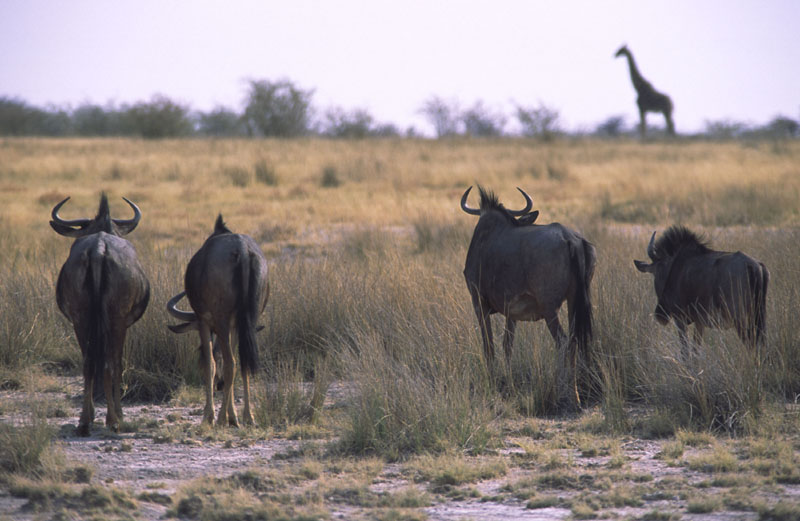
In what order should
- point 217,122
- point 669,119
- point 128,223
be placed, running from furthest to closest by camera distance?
1. point 217,122
2. point 669,119
3. point 128,223

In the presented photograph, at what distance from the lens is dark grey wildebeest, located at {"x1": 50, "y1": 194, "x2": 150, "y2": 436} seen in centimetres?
567

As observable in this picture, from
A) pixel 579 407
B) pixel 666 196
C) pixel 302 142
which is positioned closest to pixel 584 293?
pixel 579 407

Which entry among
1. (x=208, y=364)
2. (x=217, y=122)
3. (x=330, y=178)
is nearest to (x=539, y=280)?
(x=208, y=364)

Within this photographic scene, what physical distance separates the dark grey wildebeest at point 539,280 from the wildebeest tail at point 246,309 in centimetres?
177

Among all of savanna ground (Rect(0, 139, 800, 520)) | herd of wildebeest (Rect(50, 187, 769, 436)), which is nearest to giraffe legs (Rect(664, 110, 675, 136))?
savanna ground (Rect(0, 139, 800, 520))

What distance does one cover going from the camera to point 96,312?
566 centimetres

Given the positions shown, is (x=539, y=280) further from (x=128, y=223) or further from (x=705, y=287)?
(x=128, y=223)

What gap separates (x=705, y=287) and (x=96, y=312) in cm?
438

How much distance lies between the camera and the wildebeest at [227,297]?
5762 mm

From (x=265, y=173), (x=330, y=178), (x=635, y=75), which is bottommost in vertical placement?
(x=330, y=178)

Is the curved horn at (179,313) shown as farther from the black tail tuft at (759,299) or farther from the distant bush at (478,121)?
the distant bush at (478,121)

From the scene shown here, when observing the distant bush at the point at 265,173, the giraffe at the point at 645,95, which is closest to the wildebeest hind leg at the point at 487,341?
the distant bush at the point at 265,173

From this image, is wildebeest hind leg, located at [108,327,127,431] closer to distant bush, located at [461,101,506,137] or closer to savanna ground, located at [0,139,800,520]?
savanna ground, located at [0,139,800,520]

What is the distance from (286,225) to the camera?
47.2 feet
